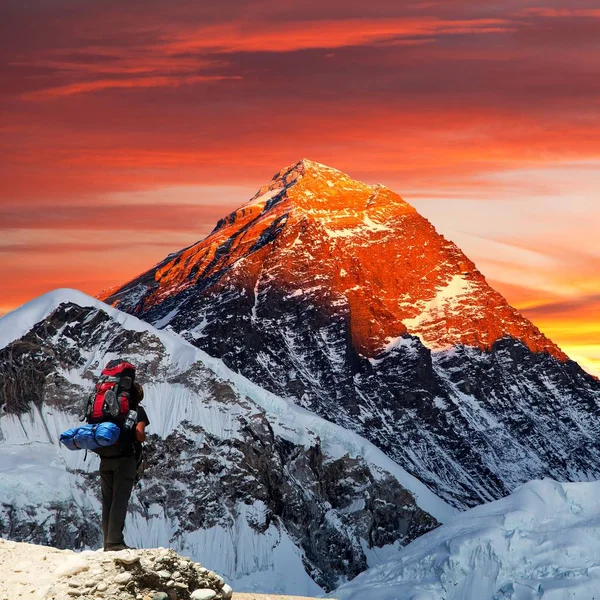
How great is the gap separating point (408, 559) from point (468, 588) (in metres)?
10.1

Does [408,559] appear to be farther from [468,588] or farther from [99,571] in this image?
[99,571]

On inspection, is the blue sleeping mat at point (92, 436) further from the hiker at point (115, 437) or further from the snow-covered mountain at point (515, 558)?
the snow-covered mountain at point (515, 558)

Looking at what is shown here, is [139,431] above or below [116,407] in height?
below

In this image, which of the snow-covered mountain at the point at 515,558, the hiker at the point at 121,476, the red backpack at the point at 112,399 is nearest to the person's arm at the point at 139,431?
the hiker at the point at 121,476

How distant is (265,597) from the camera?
92.8 ft

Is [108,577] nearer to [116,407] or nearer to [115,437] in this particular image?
[115,437]

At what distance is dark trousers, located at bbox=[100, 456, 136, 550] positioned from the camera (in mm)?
25922

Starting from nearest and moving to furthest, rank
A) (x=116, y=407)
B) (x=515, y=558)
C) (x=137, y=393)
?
(x=116, y=407), (x=137, y=393), (x=515, y=558)

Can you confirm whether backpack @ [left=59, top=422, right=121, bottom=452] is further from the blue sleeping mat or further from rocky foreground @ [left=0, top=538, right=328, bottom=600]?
rocky foreground @ [left=0, top=538, right=328, bottom=600]

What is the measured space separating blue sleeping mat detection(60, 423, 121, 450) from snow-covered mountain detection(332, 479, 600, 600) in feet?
321

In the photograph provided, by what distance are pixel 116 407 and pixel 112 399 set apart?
0.53ft

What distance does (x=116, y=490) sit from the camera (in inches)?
1027

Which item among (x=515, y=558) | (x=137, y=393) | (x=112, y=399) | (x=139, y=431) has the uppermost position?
(x=515, y=558)

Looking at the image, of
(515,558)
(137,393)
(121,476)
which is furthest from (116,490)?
(515,558)
